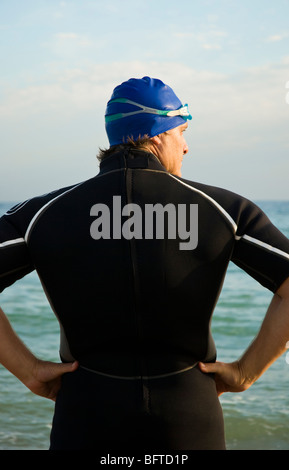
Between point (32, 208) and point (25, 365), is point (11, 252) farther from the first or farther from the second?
point (25, 365)

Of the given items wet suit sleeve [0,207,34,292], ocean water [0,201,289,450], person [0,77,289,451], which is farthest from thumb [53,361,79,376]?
ocean water [0,201,289,450]

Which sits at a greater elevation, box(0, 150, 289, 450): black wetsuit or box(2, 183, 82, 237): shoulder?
box(2, 183, 82, 237): shoulder

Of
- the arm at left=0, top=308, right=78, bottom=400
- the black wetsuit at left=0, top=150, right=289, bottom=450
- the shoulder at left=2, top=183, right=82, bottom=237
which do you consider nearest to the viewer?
the black wetsuit at left=0, top=150, right=289, bottom=450

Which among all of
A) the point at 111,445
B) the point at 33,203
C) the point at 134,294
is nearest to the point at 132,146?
the point at 33,203

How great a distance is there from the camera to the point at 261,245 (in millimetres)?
2123

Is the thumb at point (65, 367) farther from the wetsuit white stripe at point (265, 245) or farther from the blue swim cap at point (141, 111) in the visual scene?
the blue swim cap at point (141, 111)

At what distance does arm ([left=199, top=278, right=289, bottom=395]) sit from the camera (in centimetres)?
219

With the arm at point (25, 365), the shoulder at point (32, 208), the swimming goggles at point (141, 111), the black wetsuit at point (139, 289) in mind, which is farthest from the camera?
the swimming goggles at point (141, 111)

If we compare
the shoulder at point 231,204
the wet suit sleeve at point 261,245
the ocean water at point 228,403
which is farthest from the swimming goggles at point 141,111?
the ocean water at point 228,403

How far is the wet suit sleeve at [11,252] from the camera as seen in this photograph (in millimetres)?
2164

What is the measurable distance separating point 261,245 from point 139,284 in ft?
1.48

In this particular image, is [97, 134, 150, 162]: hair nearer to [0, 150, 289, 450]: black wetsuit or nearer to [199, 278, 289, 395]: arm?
[0, 150, 289, 450]: black wetsuit

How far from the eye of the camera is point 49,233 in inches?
82.9
